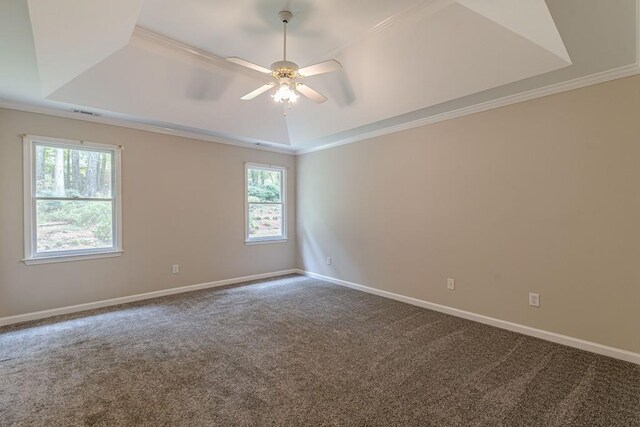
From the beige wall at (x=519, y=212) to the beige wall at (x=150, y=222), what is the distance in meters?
2.15

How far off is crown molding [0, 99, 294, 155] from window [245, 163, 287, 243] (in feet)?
1.19

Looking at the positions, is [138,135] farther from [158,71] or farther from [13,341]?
[13,341]

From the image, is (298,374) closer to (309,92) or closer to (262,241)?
(309,92)

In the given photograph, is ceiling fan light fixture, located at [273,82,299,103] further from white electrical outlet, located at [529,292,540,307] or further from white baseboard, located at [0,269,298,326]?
white baseboard, located at [0,269,298,326]

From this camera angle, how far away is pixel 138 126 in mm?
4305

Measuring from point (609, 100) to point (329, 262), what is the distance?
4.11 metres

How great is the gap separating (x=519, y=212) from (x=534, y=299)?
2.96 ft

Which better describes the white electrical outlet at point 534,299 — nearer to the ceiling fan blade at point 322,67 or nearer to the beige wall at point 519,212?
the beige wall at point 519,212

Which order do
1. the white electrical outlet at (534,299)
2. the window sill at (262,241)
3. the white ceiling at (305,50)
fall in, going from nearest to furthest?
1. the white ceiling at (305,50)
2. the white electrical outlet at (534,299)
3. the window sill at (262,241)

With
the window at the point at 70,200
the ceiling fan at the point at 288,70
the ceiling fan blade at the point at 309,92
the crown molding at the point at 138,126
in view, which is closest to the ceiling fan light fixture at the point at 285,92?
the ceiling fan at the point at 288,70

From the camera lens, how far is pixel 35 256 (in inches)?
144

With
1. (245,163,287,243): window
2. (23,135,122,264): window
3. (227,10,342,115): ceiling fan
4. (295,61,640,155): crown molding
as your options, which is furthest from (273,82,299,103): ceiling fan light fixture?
(245,163,287,243): window

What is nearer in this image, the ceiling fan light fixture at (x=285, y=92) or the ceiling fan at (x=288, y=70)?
the ceiling fan at (x=288, y=70)

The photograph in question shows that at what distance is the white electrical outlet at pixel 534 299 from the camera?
3120 millimetres
